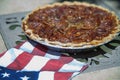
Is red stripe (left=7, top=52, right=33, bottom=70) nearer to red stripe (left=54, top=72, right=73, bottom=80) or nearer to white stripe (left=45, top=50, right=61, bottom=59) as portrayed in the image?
white stripe (left=45, top=50, right=61, bottom=59)

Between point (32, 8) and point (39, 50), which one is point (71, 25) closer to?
point (39, 50)

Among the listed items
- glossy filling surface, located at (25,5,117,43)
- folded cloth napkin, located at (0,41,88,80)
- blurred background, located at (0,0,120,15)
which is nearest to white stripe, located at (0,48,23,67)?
folded cloth napkin, located at (0,41,88,80)

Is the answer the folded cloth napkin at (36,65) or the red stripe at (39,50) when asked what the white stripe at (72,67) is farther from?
the red stripe at (39,50)

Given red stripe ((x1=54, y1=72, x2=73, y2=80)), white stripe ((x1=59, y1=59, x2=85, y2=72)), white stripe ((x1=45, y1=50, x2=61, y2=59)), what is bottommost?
red stripe ((x1=54, y1=72, x2=73, y2=80))

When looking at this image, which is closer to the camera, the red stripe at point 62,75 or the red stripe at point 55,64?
the red stripe at point 62,75

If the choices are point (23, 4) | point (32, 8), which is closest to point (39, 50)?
point (32, 8)

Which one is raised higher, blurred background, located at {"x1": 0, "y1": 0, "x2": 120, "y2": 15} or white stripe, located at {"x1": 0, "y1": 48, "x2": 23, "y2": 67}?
blurred background, located at {"x1": 0, "y1": 0, "x2": 120, "y2": 15}

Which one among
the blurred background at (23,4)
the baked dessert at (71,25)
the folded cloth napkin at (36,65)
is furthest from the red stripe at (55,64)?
the blurred background at (23,4)
